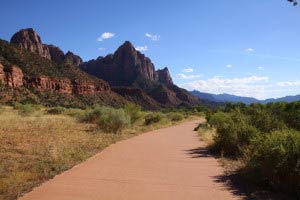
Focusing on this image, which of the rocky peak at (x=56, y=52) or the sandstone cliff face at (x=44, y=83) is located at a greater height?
the rocky peak at (x=56, y=52)

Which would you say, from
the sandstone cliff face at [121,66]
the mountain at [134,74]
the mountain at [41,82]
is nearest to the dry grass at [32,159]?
the mountain at [41,82]

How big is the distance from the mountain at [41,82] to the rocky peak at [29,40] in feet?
232

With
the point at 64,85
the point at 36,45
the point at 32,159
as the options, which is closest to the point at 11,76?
the point at 64,85

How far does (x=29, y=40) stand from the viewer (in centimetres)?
15650

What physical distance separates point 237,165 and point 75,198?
6.30 meters

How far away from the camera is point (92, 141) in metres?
18.3

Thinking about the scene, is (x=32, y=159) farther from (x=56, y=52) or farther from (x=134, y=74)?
(x=56, y=52)

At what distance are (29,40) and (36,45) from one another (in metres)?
3.59

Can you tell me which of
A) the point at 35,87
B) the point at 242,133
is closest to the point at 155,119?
the point at 242,133

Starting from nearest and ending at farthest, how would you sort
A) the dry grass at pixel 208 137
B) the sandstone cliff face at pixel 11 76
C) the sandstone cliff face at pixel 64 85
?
the dry grass at pixel 208 137
the sandstone cliff face at pixel 11 76
the sandstone cliff face at pixel 64 85

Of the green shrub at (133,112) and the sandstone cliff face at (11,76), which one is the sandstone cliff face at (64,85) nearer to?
the sandstone cliff face at (11,76)

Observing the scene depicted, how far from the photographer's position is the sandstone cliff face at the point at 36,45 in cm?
15275

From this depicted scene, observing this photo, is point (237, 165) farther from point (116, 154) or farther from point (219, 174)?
point (116, 154)

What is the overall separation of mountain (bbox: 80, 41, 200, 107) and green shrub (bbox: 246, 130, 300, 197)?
11542 centimetres
